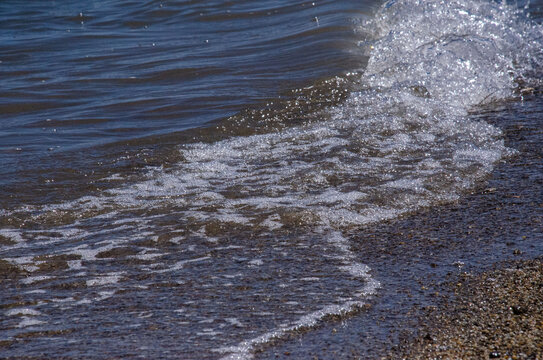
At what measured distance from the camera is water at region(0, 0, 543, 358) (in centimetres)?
→ 290

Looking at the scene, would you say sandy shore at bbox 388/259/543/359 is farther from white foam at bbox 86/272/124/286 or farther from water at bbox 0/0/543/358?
white foam at bbox 86/272/124/286

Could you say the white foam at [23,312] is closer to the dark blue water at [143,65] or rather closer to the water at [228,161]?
the water at [228,161]

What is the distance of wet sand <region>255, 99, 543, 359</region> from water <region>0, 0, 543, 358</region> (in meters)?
0.10

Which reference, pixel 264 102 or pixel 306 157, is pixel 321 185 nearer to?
pixel 306 157

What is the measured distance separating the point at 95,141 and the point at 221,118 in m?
1.08

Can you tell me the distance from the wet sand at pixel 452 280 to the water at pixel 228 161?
10 cm

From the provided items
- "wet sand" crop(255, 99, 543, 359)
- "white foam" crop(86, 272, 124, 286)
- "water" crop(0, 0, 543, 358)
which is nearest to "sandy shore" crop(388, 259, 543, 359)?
"wet sand" crop(255, 99, 543, 359)

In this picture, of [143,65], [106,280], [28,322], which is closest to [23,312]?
[28,322]

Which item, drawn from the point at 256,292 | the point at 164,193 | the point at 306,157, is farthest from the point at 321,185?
the point at 256,292

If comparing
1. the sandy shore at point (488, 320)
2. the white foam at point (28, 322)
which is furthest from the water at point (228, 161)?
the sandy shore at point (488, 320)

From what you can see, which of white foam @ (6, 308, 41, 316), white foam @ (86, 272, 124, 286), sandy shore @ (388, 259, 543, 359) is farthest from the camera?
white foam @ (86, 272, 124, 286)

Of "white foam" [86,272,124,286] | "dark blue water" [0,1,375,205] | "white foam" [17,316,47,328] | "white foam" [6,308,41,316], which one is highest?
"dark blue water" [0,1,375,205]

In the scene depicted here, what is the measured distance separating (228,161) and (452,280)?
2326mm

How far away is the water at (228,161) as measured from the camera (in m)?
2.90
